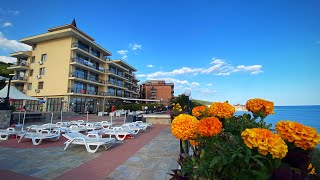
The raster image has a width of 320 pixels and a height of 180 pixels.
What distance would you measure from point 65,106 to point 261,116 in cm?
3471

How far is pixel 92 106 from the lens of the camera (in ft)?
127

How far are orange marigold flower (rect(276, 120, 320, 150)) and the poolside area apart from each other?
12.9ft

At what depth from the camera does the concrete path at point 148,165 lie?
476cm

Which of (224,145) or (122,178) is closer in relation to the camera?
(224,145)

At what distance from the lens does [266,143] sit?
3.57 ft

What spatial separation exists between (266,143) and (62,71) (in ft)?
121

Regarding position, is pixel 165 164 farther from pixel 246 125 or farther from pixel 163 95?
pixel 163 95

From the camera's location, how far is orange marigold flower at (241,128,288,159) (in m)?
1.07

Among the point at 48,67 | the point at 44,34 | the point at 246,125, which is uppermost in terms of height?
the point at 44,34

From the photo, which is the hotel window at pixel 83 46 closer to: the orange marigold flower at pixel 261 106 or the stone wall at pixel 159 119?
the stone wall at pixel 159 119

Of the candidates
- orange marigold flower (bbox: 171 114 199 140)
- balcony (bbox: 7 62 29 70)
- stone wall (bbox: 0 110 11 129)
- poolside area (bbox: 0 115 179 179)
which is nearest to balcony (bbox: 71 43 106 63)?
balcony (bbox: 7 62 29 70)

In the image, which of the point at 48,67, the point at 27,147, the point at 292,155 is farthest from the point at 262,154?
the point at 48,67

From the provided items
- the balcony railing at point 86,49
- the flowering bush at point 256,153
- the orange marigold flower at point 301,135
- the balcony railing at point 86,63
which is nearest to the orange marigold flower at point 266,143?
the flowering bush at point 256,153

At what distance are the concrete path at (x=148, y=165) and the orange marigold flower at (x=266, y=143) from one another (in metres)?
3.88
